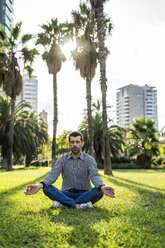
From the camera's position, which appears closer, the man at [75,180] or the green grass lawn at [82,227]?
the green grass lawn at [82,227]

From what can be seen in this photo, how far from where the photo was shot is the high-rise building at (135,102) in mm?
158625

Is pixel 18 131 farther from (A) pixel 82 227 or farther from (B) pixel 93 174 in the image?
(A) pixel 82 227

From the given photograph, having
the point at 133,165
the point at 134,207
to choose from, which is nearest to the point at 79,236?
the point at 134,207

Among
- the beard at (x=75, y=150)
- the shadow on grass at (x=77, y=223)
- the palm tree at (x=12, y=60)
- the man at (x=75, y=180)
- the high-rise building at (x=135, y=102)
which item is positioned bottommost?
the shadow on grass at (x=77, y=223)

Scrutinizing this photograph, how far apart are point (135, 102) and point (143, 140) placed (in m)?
133

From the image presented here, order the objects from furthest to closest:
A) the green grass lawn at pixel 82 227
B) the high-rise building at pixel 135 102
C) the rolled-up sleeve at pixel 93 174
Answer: the high-rise building at pixel 135 102, the rolled-up sleeve at pixel 93 174, the green grass lawn at pixel 82 227

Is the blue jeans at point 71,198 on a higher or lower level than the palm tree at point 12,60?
lower

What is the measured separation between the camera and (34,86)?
491ft

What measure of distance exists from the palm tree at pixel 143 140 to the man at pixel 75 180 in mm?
24930

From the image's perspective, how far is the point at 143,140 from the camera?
3050 cm

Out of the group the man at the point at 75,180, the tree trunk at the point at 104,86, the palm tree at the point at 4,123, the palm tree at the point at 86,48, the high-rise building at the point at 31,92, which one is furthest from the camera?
the high-rise building at the point at 31,92

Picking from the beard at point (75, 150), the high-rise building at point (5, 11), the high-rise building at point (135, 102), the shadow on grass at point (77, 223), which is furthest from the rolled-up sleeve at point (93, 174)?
the high-rise building at point (135, 102)

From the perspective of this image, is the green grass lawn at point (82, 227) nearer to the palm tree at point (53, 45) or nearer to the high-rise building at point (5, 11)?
the palm tree at point (53, 45)

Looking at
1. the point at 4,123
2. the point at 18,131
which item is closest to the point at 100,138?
the point at 18,131
